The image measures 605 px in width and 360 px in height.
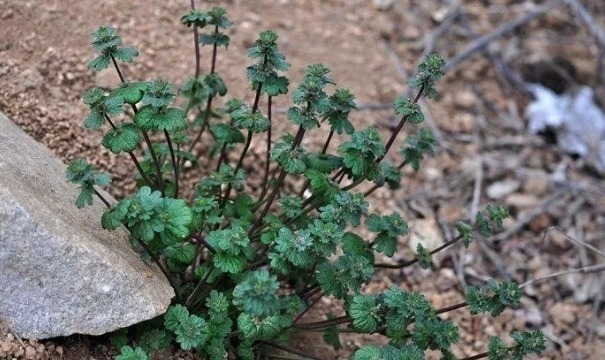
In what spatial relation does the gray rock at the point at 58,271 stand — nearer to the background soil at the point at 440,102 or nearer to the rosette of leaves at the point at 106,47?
the background soil at the point at 440,102

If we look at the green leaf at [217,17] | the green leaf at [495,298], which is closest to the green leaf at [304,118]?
the green leaf at [217,17]

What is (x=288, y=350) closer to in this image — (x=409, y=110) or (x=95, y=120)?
(x=409, y=110)

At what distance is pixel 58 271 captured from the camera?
2744 millimetres

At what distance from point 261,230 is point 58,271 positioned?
2.58 feet

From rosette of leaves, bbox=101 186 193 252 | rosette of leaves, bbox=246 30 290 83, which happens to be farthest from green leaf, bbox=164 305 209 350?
rosette of leaves, bbox=246 30 290 83

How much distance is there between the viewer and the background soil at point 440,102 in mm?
3709

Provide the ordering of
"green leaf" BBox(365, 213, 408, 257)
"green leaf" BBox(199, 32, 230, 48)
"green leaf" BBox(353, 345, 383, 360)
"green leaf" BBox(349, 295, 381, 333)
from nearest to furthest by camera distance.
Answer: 1. "green leaf" BBox(353, 345, 383, 360)
2. "green leaf" BBox(349, 295, 381, 333)
3. "green leaf" BBox(365, 213, 408, 257)
4. "green leaf" BBox(199, 32, 230, 48)

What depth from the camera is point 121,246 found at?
2953mm

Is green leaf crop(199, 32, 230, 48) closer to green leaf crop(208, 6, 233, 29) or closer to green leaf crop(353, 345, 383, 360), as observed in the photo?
green leaf crop(208, 6, 233, 29)

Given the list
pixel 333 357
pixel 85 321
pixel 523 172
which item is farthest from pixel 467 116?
pixel 85 321

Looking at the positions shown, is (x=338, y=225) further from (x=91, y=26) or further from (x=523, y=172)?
(x=523, y=172)

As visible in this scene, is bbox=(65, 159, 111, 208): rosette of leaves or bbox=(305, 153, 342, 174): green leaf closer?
bbox=(65, 159, 111, 208): rosette of leaves

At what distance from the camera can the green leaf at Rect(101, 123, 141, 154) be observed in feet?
9.07

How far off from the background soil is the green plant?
28cm
